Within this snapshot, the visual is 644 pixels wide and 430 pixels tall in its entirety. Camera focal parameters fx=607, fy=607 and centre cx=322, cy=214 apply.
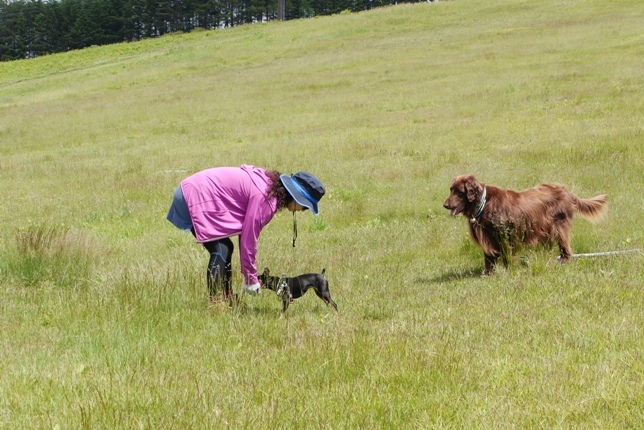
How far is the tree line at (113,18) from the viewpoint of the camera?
306 feet

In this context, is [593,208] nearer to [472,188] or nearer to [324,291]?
[472,188]

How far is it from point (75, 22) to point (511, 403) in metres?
102

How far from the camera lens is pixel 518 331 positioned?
189 inches

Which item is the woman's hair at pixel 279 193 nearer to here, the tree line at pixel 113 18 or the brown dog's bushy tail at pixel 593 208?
the brown dog's bushy tail at pixel 593 208

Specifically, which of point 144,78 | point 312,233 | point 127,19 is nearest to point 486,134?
point 312,233

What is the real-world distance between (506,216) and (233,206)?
336 centimetres

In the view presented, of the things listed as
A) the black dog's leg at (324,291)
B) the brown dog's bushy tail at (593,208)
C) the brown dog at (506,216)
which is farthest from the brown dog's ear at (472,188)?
the black dog's leg at (324,291)

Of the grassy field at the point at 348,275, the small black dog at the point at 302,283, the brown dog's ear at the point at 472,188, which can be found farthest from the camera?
the brown dog's ear at the point at 472,188

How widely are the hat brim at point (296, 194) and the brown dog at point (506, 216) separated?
2.23 meters

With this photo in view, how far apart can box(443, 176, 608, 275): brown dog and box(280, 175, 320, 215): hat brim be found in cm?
223

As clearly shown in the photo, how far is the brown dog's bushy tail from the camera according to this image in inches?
302

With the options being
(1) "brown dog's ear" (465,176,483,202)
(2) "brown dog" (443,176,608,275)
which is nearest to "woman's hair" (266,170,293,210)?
(2) "brown dog" (443,176,608,275)

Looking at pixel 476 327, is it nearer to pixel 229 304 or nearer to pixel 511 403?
pixel 511 403

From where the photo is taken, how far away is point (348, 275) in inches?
300
